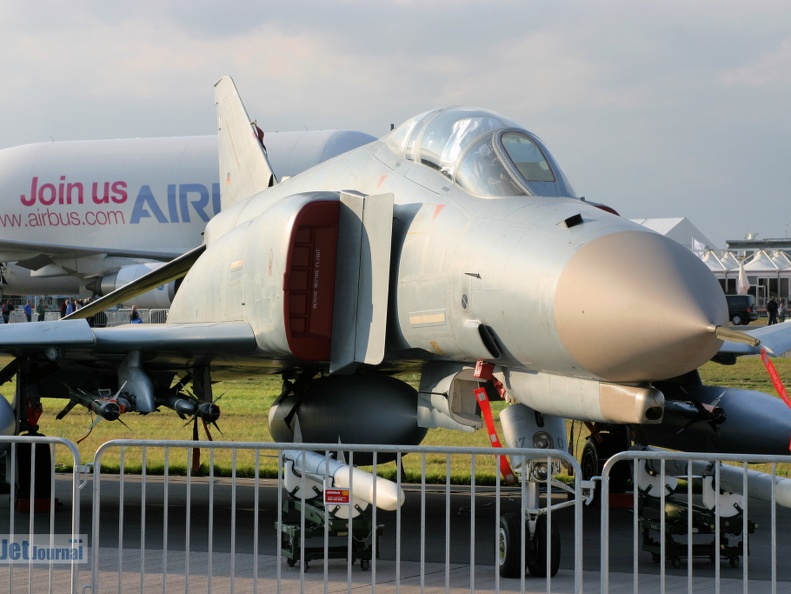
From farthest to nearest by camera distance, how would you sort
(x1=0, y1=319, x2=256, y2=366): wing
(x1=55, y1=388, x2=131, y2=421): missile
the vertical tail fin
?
the vertical tail fin, (x1=0, y1=319, x2=256, y2=366): wing, (x1=55, y1=388, x2=131, y2=421): missile

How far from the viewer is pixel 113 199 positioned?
33219mm

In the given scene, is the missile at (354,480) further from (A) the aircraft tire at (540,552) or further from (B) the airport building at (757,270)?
(B) the airport building at (757,270)

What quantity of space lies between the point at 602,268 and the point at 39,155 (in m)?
31.6

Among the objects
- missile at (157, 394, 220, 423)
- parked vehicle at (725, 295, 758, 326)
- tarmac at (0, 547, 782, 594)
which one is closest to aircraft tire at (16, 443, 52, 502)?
missile at (157, 394, 220, 423)

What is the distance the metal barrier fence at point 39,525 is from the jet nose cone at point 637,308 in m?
2.69

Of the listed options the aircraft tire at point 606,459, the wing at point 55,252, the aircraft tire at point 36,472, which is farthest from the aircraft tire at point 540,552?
the wing at point 55,252

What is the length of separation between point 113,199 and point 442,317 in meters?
27.4

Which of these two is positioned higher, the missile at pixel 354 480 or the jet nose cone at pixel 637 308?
the jet nose cone at pixel 637 308

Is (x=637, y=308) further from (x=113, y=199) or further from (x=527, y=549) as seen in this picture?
(x=113, y=199)

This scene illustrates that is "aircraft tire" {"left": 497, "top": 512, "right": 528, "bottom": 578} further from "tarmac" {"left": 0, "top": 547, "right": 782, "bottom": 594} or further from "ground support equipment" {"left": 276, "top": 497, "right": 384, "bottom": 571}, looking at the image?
"ground support equipment" {"left": 276, "top": 497, "right": 384, "bottom": 571}

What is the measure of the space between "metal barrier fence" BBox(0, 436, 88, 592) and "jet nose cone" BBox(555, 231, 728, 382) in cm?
269

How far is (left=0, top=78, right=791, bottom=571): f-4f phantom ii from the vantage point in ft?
19.6

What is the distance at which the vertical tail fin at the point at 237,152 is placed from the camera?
12672 millimetres

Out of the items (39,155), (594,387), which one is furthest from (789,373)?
(39,155)
